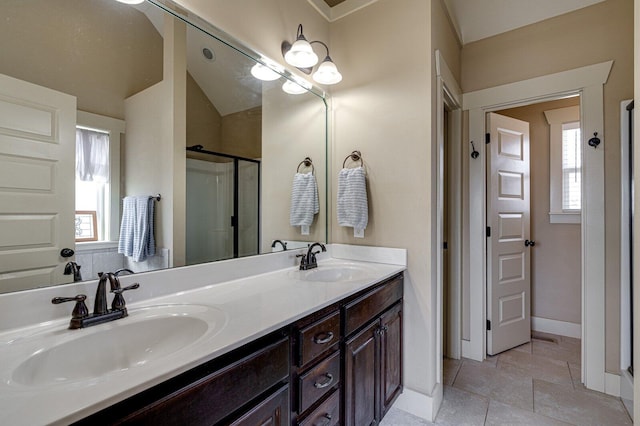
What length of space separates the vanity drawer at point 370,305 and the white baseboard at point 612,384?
157cm

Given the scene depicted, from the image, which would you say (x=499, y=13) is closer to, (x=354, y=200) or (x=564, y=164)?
(x=564, y=164)

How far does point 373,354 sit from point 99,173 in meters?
1.42

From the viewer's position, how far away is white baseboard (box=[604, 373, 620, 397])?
1.98m

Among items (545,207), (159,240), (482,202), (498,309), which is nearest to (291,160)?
(159,240)

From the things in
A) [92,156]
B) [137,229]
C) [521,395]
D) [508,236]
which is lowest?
[521,395]

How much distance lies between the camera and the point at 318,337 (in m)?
1.13

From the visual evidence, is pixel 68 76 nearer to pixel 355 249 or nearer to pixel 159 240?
pixel 159 240

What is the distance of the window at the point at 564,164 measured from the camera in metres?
2.90

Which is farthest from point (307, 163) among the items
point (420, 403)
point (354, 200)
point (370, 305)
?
point (420, 403)

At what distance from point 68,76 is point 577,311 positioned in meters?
4.02

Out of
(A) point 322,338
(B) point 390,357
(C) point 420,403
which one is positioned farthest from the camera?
(C) point 420,403

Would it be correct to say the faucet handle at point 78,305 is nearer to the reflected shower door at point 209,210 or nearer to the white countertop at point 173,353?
the white countertop at point 173,353

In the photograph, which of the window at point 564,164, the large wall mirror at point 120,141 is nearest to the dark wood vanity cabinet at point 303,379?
the large wall mirror at point 120,141

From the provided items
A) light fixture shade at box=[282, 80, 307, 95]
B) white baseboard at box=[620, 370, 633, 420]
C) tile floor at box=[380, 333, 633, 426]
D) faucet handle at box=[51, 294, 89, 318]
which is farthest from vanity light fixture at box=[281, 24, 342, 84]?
white baseboard at box=[620, 370, 633, 420]
